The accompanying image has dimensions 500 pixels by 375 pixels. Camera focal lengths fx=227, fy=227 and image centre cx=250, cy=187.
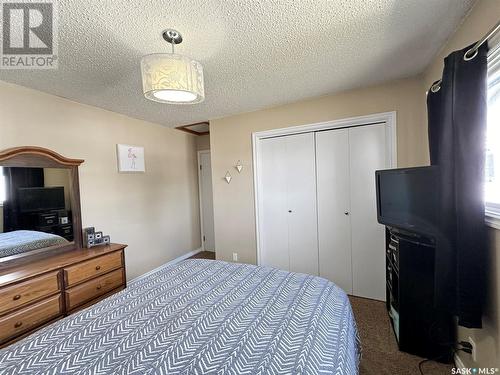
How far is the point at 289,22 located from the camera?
146 centimetres

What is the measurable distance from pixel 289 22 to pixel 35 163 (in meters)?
2.58

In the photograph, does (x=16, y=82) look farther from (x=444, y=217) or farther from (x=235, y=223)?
(x=444, y=217)

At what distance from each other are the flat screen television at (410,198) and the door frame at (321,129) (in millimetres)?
635

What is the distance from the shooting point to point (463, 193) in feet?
4.20

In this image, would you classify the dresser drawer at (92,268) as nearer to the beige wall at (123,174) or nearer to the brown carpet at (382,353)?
the beige wall at (123,174)

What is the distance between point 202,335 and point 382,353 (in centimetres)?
159

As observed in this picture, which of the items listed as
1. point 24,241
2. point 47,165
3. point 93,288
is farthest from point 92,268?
point 47,165

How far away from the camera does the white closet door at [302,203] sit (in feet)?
9.41

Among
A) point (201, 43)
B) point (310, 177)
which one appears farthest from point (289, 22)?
point (310, 177)

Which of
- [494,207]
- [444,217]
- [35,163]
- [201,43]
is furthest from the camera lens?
[35,163]

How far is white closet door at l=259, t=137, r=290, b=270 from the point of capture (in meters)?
3.06

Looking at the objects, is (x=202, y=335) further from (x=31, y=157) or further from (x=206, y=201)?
(x=206, y=201)

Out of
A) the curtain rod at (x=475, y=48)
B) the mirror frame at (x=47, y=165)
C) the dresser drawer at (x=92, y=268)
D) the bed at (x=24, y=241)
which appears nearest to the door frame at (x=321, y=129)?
the curtain rod at (x=475, y=48)

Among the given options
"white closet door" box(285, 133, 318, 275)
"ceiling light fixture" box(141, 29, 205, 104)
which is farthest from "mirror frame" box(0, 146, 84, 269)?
"white closet door" box(285, 133, 318, 275)
